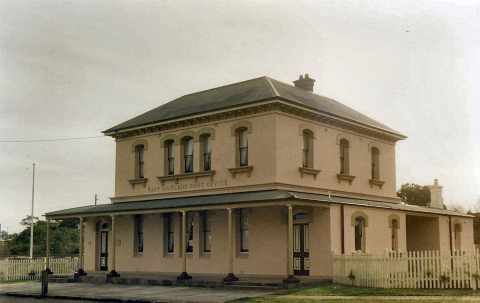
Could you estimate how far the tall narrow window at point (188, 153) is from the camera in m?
28.7

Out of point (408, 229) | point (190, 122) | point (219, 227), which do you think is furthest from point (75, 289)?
point (408, 229)

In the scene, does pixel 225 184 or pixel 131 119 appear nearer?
pixel 225 184

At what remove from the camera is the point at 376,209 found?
89.4 feet

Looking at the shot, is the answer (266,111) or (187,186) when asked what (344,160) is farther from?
(187,186)

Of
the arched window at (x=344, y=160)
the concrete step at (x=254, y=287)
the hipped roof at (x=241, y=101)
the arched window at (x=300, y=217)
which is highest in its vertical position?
the hipped roof at (x=241, y=101)

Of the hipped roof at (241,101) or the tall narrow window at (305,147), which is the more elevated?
the hipped roof at (241,101)

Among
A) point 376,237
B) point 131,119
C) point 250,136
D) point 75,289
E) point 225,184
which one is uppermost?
point 131,119

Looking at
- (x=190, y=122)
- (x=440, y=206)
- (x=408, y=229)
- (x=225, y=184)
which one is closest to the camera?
(x=225, y=184)

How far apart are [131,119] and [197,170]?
6.93 meters

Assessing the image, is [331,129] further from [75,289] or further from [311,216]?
[75,289]

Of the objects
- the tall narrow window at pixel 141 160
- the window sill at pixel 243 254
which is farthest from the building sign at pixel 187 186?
the window sill at pixel 243 254

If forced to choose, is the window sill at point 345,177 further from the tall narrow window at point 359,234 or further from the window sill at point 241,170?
the window sill at point 241,170

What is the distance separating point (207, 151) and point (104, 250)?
29.1 ft

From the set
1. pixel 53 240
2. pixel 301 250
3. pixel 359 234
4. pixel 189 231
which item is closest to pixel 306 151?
pixel 359 234
